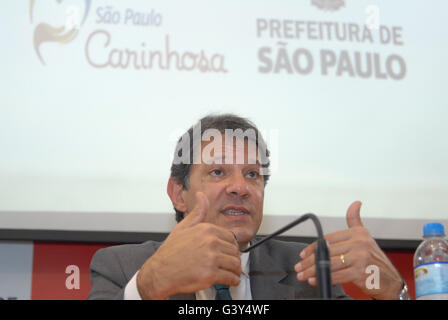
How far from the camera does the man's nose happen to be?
1498mm

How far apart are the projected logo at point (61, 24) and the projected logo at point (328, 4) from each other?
3.09 ft

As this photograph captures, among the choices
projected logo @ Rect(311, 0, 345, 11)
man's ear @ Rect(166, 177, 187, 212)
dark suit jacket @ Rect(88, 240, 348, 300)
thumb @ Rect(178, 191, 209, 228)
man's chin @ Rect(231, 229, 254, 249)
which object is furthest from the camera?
projected logo @ Rect(311, 0, 345, 11)

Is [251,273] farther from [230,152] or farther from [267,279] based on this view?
[230,152]

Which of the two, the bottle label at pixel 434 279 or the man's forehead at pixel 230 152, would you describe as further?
the man's forehead at pixel 230 152

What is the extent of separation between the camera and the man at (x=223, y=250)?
105 centimetres

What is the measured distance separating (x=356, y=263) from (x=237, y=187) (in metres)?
0.47

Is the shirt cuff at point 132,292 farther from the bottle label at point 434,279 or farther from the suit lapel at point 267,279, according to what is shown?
the bottle label at point 434,279

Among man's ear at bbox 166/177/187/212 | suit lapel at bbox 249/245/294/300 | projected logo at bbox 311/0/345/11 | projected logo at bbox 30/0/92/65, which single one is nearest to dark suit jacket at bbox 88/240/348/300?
suit lapel at bbox 249/245/294/300

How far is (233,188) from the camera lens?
1500 millimetres

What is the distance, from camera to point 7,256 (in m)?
2.07

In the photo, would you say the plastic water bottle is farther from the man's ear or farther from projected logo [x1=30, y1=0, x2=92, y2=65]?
projected logo [x1=30, y1=0, x2=92, y2=65]

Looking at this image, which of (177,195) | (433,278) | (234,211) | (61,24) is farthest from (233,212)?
(61,24)

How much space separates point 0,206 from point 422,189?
5.31 feet

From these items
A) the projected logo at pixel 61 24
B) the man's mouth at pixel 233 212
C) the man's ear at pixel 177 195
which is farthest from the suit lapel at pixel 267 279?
the projected logo at pixel 61 24
